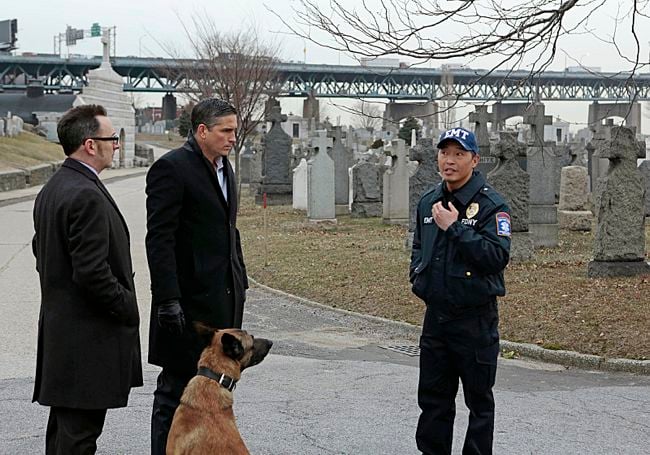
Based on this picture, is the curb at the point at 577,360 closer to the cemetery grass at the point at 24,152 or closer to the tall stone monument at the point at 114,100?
the cemetery grass at the point at 24,152

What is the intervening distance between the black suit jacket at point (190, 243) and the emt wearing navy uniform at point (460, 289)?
1057mm

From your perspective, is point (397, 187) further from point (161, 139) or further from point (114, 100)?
point (161, 139)

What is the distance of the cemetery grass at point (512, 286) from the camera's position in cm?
960

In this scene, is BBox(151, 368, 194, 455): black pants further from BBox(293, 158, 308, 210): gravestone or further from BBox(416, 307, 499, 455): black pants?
BBox(293, 158, 308, 210): gravestone

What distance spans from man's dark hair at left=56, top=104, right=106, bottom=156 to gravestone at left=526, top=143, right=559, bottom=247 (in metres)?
13.5

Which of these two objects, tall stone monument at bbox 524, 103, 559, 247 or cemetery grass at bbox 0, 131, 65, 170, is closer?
tall stone monument at bbox 524, 103, 559, 247

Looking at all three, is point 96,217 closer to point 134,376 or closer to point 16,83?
point 134,376

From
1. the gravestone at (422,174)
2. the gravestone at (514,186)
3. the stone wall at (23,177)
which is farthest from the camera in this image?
the stone wall at (23,177)

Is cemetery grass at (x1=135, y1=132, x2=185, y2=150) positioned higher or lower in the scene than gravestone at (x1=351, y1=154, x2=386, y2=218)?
higher

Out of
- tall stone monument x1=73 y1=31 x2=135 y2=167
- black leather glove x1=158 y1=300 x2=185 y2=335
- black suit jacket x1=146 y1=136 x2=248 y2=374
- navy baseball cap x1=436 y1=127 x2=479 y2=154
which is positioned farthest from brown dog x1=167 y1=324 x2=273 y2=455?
tall stone monument x1=73 y1=31 x2=135 y2=167

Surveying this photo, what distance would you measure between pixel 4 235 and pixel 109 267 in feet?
55.1

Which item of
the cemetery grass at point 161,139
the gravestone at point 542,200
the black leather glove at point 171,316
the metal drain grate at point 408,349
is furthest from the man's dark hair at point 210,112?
the cemetery grass at point 161,139

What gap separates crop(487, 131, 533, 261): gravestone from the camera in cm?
1505

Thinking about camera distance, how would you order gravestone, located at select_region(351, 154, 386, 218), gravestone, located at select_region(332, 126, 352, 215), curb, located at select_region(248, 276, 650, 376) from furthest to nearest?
gravestone, located at select_region(332, 126, 352, 215), gravestone, located at select_region(351, 154, 386, 218), curb, located at select_region(248, 276, 650, 376)
